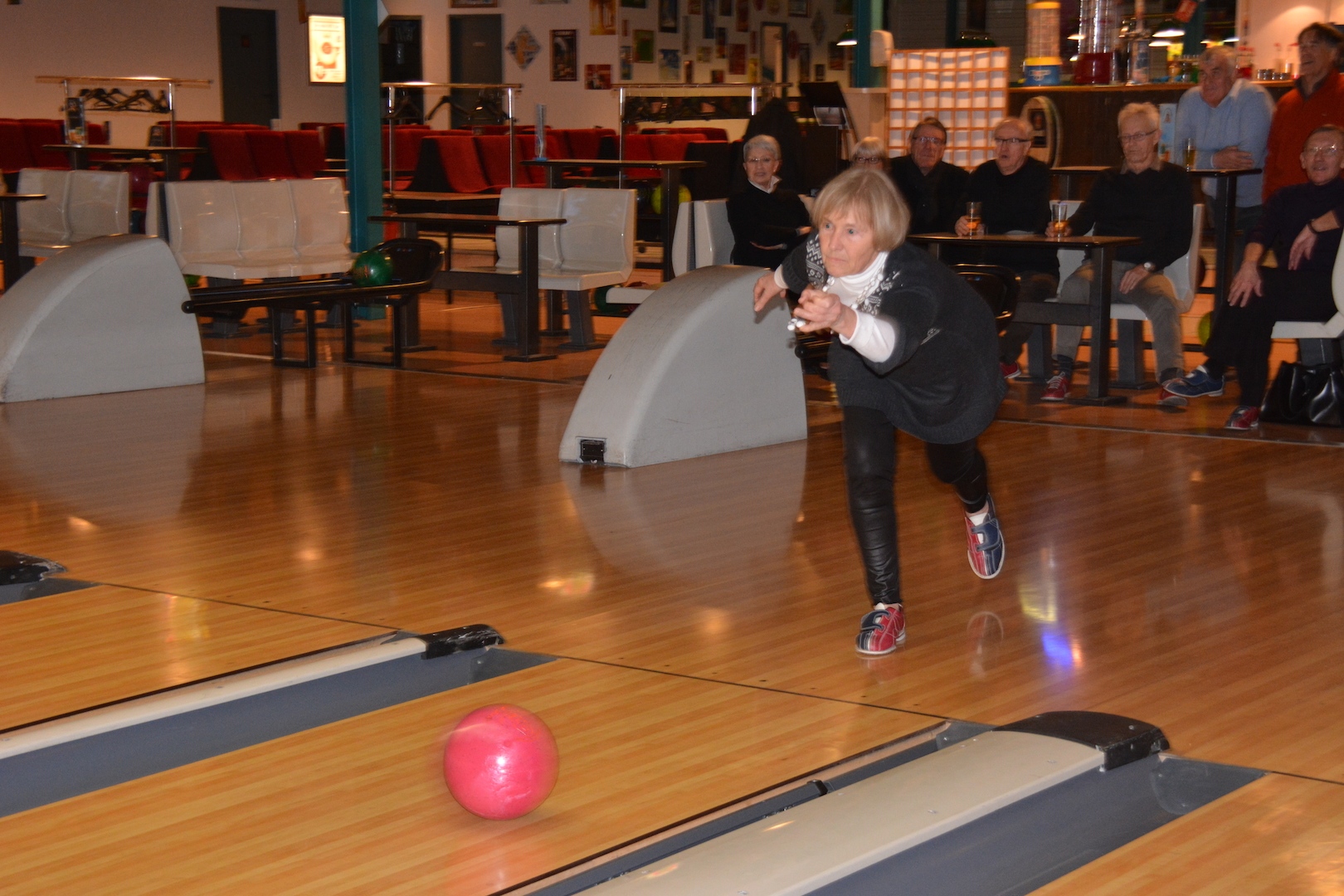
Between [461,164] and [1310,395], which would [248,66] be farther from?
[1310,395]

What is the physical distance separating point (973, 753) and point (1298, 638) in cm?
115

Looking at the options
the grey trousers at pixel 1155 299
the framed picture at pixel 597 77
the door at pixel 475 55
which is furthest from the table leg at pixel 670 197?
the door at pixel 475 55

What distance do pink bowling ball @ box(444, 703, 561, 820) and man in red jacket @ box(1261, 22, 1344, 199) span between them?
5.61m

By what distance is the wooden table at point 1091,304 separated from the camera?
6.15 m

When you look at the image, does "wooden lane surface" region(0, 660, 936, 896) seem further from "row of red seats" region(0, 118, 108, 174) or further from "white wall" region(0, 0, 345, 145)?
"white wall" region(0, 0, 345, 145)

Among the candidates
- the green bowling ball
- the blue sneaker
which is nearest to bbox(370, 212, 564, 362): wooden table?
the green bowling ball

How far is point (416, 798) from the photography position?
238 centimetres

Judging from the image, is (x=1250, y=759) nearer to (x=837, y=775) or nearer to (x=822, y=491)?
(x=837, y=775)

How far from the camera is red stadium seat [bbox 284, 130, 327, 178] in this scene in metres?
14.0

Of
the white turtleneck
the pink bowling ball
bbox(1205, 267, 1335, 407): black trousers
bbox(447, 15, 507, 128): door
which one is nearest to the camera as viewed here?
the pink bowling ball

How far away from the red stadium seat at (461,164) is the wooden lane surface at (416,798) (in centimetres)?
1096

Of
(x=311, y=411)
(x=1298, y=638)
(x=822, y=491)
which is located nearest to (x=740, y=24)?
(x=311, y=411)

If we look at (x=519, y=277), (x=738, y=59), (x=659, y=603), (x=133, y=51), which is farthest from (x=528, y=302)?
(x=738, y=59)

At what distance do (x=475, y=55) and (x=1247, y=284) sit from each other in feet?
43.7
